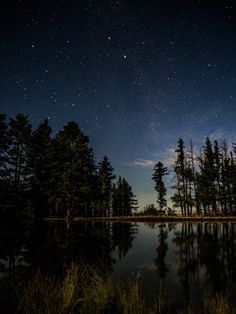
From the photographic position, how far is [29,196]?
34.9 metres

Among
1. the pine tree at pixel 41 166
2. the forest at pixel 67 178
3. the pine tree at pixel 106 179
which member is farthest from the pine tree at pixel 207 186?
the pine tree at pixel 41 166

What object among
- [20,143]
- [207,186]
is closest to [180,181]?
[207,186]

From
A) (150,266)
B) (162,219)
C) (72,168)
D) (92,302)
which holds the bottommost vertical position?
(150,266)

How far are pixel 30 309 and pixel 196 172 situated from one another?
181 ft

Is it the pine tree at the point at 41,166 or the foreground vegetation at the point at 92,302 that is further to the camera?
the pine tree at the point at 41,166

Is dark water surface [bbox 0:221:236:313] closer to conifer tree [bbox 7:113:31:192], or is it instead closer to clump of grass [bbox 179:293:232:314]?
clump of grass [bbox 179:293:232:314]

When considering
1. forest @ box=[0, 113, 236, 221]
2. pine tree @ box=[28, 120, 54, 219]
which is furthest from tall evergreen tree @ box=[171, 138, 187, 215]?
pine tree @ box=[28, 120, 54, 219]

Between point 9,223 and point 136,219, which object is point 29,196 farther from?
point 136,219

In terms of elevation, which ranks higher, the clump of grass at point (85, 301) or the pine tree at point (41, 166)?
the pine tree at point (41, 166)

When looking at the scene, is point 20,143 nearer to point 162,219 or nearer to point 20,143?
point 20,143

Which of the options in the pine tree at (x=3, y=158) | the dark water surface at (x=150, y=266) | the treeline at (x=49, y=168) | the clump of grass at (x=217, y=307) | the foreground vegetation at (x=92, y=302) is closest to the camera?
the clump of grass at (x=217, y=307)

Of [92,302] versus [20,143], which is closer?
[92,302]

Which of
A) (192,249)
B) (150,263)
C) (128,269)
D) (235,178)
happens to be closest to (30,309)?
(128,269)

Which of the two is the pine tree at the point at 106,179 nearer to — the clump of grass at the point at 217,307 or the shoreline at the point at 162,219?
the shoreline at the point at 162,219
